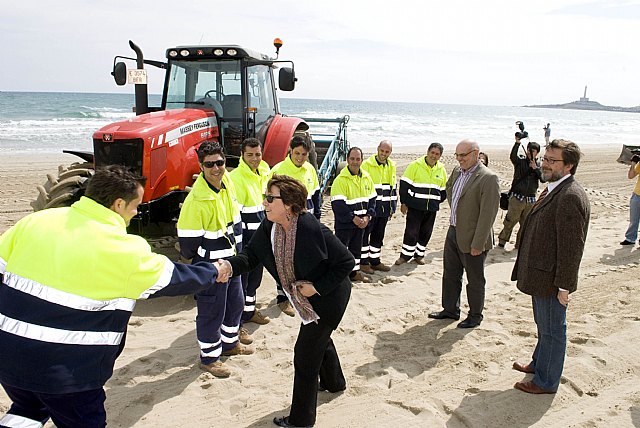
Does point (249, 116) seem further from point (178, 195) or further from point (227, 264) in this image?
point (227, 264)

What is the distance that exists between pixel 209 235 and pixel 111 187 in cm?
154

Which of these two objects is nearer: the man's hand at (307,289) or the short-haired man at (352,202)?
the man's hand at (307,289)

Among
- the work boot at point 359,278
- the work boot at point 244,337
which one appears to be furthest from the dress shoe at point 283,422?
the work boot at point 359,278

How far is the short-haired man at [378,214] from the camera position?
20.2ft

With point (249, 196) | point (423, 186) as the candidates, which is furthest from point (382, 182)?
point (249, 196)

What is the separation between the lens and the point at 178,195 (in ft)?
18.1

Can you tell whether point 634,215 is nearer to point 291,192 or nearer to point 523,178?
point 523,178

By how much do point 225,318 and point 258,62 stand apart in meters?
3.80

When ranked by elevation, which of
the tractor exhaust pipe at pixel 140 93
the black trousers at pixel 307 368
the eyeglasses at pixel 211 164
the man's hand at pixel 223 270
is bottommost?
the black trousers at pixel 307 368

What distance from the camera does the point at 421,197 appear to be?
628cm

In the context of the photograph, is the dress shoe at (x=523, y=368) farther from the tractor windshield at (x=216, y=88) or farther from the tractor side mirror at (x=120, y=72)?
the tractor side mirror at (x=120, y=72)

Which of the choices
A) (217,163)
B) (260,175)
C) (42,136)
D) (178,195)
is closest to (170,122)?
(178,195)

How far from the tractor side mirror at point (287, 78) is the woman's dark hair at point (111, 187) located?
438 centimetres

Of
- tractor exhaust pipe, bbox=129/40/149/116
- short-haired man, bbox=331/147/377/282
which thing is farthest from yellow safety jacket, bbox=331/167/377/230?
tractor exhaust pipe, bbox=129/40/149/116
